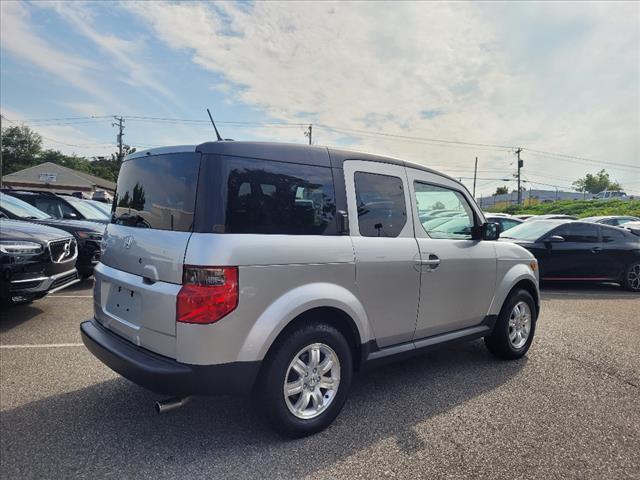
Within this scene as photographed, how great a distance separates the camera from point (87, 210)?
33.8 feet

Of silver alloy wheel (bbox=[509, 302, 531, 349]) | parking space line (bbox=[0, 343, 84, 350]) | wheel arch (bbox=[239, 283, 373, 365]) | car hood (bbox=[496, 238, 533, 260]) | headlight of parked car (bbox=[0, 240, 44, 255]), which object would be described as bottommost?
parking space line (bbox=[0, 343, 84, 350])

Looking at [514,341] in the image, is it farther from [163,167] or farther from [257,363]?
[163,167]

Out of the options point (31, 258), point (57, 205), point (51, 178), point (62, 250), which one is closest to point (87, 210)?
point (57, 205)

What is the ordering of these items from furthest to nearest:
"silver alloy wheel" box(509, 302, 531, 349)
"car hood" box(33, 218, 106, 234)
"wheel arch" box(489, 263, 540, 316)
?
"car hood" box(33, 218, 106, 234) < "silver alloy wheel" box(509, 302, 531, 349) < "wheel arch" box(489, 263, 540, 316)

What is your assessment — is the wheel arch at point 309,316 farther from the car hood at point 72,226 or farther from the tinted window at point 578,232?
the tinted window at point 578,232

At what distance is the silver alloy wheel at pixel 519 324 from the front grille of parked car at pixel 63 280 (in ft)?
17.4

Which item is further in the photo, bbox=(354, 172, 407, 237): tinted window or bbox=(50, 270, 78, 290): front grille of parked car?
bbox=(50, 270, 78, 290): front grille of parked car

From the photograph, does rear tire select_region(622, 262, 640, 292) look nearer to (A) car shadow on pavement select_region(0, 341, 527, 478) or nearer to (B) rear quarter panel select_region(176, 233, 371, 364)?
(A) car shadow on pavement select_region(0, 341, 527, 478)

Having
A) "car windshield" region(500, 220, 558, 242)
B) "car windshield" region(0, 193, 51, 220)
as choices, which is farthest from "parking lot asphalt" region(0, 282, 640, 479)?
"car windshield" region(500, 220, 558, 242)

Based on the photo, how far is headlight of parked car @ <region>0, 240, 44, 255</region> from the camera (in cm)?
488

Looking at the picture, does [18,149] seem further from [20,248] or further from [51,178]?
[20,248]

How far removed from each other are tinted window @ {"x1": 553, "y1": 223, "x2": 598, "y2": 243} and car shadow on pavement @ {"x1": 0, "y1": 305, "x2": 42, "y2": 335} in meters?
9.13

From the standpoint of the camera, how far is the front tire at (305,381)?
8.81 ft

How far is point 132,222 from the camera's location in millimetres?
3041
